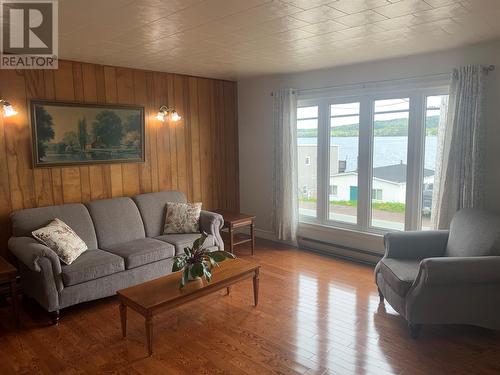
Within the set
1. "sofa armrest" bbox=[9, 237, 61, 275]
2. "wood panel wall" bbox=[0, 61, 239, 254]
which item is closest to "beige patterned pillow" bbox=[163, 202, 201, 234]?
"wood panel wall" bbox=[0, 61, 239, 254]

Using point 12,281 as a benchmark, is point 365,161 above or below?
above

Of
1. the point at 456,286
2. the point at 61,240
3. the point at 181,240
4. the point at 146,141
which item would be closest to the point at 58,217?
the point at 61,240

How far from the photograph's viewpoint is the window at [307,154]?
493 cm

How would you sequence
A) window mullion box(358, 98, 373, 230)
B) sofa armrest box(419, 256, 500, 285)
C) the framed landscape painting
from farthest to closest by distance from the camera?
window mullion box(358, 98, 373, 230)
the framed landscape painting
sofa armrest box(419, 256, 500, 285)

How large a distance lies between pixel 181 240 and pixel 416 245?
7.55 feet

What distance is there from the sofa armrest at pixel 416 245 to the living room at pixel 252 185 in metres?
0.02

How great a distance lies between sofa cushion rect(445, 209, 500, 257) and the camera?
2873 millimetres

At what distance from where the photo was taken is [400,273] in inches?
116

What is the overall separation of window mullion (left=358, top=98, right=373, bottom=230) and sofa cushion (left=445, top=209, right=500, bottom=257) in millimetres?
1244

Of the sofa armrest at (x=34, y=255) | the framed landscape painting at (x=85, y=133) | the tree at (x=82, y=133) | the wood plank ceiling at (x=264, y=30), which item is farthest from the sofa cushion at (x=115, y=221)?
the wood plank ceiling at (x=264, y=30)

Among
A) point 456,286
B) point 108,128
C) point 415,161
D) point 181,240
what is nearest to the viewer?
point 456,286

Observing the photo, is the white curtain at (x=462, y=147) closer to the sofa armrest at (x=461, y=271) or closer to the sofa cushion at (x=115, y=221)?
the sofa armrest at (x=461, y=271)

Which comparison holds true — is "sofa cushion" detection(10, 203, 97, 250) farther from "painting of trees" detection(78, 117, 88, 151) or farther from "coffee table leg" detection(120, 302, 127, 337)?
"coffee table leg" detection(120, 302, 127, 337)

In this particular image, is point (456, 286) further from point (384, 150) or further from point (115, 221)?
point (115, 221)
